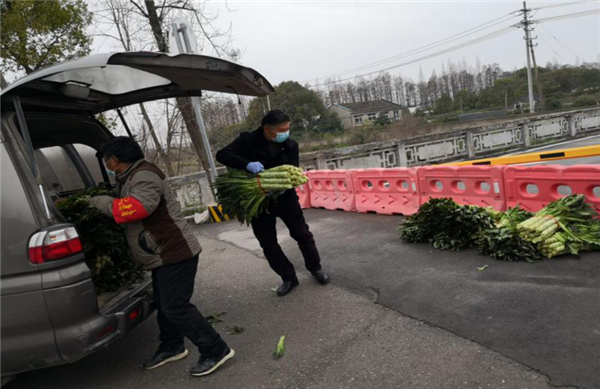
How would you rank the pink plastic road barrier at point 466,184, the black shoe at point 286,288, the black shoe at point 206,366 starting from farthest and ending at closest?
1. the pink plastic road barrier at point 466,184
2. the black shoe at point 286,288
3. the black shoe at point 206,366

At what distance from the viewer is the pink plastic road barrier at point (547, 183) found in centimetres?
472

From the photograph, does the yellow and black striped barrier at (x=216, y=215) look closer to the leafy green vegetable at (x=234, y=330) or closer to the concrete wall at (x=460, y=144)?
the concrete wall at (x=460, y=144)

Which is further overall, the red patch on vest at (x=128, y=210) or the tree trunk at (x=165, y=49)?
the tree trunk at (x=165, y=49)

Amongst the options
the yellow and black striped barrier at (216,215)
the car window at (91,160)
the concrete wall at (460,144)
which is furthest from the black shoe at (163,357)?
the concrete wall at (460,144)

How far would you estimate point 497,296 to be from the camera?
11.8 feet

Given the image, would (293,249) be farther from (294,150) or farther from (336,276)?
(294,150)

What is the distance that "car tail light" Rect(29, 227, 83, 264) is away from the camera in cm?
257

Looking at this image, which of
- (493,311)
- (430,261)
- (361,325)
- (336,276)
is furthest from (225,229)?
(493,311)

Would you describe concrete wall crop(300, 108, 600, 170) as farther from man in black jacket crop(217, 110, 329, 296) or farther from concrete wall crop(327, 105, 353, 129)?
concrete wall crop(327, 105, 353, 129)

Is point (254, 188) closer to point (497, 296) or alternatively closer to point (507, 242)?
point (497, 296)

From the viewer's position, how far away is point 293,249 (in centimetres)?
622

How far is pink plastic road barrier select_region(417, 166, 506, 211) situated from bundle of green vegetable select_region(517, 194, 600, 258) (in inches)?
44.6

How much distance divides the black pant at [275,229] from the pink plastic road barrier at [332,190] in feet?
13.1

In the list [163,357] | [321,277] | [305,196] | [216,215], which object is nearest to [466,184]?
[321,277]
